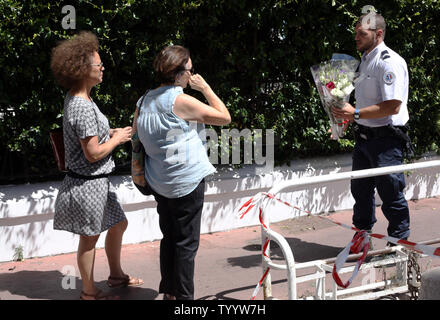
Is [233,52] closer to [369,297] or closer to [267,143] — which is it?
[267,143]

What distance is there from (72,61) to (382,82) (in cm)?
243

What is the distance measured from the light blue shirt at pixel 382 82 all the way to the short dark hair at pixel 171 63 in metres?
1.72

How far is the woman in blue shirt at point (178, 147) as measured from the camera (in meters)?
3.63

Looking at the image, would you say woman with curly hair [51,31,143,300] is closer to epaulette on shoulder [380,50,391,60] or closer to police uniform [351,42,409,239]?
police uniform [351,42,409,239]

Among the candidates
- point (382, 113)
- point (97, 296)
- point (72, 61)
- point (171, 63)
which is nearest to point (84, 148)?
point (72, 61)

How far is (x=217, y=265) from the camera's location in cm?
511

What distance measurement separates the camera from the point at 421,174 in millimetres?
7633

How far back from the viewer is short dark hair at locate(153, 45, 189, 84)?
3652 millimetres

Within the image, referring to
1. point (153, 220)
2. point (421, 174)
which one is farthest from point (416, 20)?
point (153, 220)

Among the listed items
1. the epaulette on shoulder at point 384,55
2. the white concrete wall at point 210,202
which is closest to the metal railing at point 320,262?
the epaulette on shoulder at point 384,55

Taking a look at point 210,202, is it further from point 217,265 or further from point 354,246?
point 354,246

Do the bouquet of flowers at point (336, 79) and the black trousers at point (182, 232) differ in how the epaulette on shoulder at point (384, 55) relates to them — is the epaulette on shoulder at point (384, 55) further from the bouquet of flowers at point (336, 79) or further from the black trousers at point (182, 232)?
the black trousers at point (182, 232)

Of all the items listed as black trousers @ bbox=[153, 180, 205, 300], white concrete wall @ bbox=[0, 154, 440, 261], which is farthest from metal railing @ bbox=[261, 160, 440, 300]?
white concrete wall @ bbox=[0, 154, 440, 261]

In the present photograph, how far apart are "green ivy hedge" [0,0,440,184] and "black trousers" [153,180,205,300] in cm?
186
